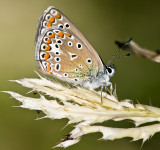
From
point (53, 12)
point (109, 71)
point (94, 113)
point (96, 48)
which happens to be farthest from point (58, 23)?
point (96, 48)

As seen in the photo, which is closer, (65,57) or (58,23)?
(58,23)

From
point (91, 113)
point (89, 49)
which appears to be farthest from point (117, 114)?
point (89, 49)

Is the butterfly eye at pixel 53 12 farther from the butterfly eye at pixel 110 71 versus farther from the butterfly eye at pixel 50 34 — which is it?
the butterfly eye at pixel 110 71

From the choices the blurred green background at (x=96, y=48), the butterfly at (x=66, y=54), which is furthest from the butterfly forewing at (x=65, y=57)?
the blurred green background at (x=96, y=48)

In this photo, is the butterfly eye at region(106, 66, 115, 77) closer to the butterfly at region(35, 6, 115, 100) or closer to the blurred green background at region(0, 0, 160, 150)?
the butterfly at region(35, 6, 115, 100)

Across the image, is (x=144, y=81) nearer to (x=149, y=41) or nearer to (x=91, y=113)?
(x=149, y=41)

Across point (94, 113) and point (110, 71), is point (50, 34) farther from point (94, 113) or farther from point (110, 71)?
point (94, 113)
